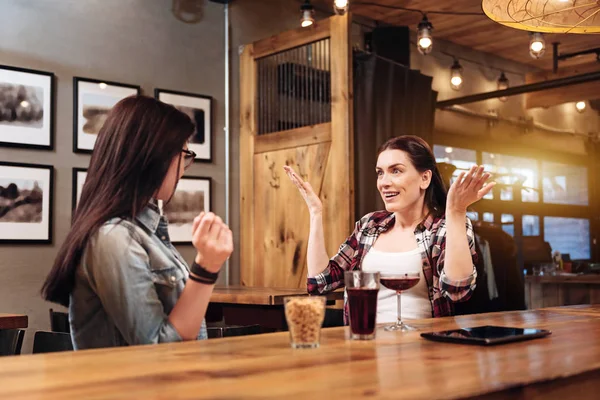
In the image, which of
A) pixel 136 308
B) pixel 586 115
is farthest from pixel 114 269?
pixel 586 115

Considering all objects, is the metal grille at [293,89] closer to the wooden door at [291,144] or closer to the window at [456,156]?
the wooden door at [291,144]

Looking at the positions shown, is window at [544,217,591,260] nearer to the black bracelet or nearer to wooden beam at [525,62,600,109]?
wooden beam at [525,62,600,109]

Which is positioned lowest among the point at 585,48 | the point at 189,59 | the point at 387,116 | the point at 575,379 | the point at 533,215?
the point at 575,379

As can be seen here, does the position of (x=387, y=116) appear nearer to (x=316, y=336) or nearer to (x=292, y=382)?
(x=316, y=336)

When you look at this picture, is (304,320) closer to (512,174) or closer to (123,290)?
(123,290)

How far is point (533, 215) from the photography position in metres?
8.31

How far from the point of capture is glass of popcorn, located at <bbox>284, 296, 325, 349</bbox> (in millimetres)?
1550

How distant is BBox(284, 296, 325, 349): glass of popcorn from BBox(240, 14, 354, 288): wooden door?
10.1ft

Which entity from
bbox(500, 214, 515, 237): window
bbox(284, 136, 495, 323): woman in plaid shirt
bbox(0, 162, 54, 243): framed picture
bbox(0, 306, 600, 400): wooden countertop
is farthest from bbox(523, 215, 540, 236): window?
bbox(0, 306, 600, 400): wooden countertop

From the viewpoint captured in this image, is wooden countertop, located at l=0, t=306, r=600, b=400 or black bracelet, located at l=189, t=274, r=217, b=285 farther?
black bracelet, located at l=189, t=274, r=217, b=285

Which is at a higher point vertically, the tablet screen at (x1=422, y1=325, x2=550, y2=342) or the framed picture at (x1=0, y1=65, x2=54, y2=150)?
the framed picture at (x1=0, y1=65, x2=54, y2=150)

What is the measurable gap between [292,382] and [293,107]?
4.14m

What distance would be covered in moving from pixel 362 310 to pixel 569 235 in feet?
25.4

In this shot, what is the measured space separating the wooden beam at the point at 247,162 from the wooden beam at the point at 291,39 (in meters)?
0.12
